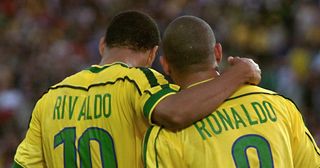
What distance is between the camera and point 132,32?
17.0 feet

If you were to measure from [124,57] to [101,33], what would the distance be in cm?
966

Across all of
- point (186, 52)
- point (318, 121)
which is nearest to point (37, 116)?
point (186, 52)

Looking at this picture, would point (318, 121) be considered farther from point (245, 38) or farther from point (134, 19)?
point (134, 19)

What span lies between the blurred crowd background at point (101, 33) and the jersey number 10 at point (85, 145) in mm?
5098

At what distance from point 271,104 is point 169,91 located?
0.53 metres

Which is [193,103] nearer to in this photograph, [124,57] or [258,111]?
[258,111]

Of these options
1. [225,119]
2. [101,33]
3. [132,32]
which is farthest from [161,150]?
[101,33]

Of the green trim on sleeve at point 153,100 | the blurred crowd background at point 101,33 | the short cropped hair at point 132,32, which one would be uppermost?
the blurred crowd background at point 101,33

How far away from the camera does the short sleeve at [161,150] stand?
14.5ft

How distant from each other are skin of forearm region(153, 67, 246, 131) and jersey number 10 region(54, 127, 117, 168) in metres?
0.47

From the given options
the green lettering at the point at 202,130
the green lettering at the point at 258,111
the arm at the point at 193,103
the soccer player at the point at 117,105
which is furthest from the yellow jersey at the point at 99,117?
the green lettering at the point at 258,111

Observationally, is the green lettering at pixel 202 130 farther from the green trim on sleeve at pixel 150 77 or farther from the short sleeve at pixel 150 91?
the green trim on sleeve at pixel 150 77

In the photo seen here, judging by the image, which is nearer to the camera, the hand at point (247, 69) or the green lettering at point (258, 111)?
the green lettering at point (258, 111)

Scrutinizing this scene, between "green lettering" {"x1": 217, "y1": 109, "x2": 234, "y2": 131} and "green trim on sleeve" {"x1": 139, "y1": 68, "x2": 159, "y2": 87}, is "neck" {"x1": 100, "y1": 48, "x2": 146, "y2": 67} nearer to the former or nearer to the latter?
"green trim on sleeve" {"x1": 139, "y1": 68, "x2": 159, "y2": 87}
